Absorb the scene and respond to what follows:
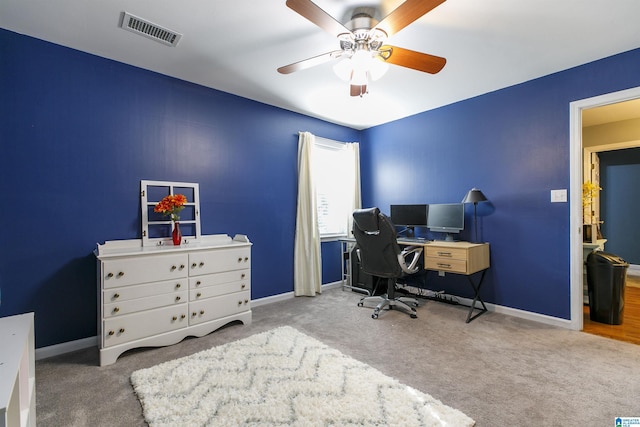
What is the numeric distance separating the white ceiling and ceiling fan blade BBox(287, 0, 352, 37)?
262 mm

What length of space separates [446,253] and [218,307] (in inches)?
94.5

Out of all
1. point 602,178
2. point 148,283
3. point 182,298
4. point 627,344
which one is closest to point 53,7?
point 148,283

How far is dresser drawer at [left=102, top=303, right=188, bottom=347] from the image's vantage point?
217 cm

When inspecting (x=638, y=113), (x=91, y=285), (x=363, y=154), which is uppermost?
(x=638, y=113)

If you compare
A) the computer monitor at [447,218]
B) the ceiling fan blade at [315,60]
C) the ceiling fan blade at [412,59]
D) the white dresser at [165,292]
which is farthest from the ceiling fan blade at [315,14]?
the computer monitor at [447,218]

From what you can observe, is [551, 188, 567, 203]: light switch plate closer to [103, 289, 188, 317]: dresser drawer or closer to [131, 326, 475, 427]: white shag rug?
[131, 326, 475, 427]: white shag rug

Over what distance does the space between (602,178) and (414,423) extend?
635cm

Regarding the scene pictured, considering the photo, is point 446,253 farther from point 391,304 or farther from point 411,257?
point 391,304

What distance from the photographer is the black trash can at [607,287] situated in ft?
9.21

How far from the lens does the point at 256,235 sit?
11.7 ft

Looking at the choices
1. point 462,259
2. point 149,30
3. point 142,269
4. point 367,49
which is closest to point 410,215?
point 462,259

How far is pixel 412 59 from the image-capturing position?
204 cm

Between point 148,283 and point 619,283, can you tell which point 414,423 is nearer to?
point 148,283

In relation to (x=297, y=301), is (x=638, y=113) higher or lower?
higher
